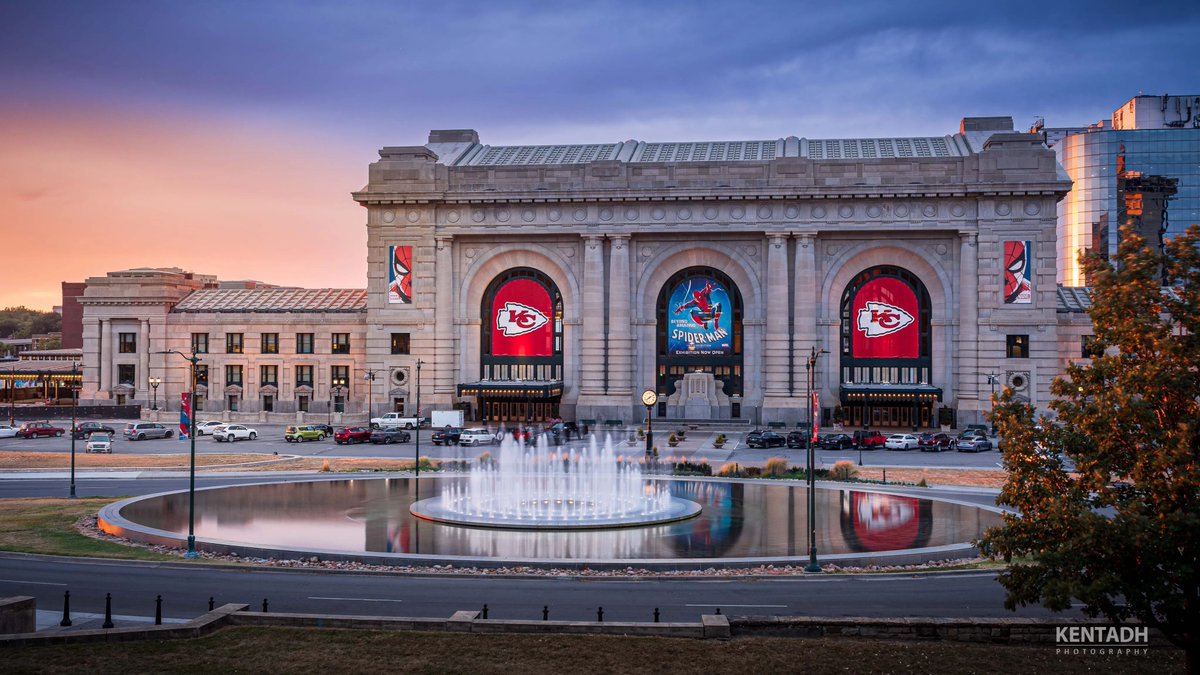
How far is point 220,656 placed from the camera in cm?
1792

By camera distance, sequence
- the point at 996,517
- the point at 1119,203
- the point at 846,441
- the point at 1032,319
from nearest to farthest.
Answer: the point at 996,517 < the point at 846,441 < the point at 1032,319 < the point at 1119,203

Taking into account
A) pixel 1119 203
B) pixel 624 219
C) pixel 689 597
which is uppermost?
pixel 1119 203

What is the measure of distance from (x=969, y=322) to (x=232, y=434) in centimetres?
5910

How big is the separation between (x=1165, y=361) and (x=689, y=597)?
43.0 ft

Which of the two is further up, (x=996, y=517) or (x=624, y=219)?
(x=624, y=219)

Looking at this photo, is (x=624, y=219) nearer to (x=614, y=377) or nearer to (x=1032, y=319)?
(x=614, y=377)

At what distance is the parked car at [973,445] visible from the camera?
217ft

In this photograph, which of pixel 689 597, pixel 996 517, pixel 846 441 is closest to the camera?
pixel 689 597

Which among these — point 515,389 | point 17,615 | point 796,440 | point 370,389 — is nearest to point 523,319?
point 515,389

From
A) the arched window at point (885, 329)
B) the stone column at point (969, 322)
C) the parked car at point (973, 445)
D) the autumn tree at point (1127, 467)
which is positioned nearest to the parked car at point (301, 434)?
the arched window at point (885, 329)

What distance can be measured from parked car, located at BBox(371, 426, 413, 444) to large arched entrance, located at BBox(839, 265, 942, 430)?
3664 centimetres

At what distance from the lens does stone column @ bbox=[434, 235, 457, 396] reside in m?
85.4

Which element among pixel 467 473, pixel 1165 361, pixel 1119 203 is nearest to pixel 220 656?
pixel 1165 361

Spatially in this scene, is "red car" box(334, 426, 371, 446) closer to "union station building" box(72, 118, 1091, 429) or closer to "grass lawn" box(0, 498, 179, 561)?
"union station building" box(72, 118, 1091, 429)
